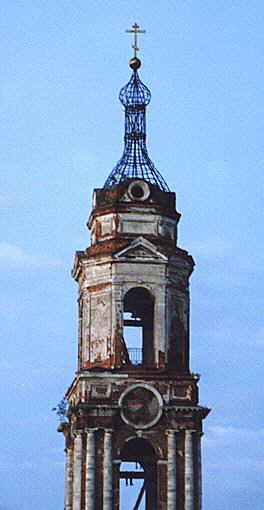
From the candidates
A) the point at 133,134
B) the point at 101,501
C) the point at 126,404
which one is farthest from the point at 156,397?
the point at 133,134

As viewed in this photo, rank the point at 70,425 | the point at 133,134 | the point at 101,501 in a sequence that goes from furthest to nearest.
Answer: the point at 133,134 → the point at 70,425 → the point at 101,501

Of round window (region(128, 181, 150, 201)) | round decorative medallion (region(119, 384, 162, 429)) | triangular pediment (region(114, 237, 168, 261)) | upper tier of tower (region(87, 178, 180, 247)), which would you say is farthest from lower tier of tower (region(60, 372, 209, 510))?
round window (region(128, 181, 150, 201))

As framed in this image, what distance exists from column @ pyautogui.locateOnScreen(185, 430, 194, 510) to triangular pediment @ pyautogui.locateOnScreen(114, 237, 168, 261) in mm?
5944

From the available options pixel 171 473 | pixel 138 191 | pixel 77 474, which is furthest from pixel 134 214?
pixel 77 474

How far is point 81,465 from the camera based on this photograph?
135ft

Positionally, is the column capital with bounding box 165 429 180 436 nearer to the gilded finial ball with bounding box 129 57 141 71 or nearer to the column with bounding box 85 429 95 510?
the column with bounding box 85 429 95 510

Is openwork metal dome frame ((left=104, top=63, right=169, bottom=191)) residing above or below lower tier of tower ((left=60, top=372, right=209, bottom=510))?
above

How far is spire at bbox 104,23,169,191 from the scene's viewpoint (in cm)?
4609

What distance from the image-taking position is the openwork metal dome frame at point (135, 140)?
46062 millimetres

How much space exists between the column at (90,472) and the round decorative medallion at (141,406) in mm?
1262

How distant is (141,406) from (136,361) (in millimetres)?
2132

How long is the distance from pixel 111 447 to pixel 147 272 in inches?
237

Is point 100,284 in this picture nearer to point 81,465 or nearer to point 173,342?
point 173,342

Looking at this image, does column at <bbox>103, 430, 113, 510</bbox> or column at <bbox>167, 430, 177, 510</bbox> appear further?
column at <bbox>167, 430, 177, 510</bbox>
